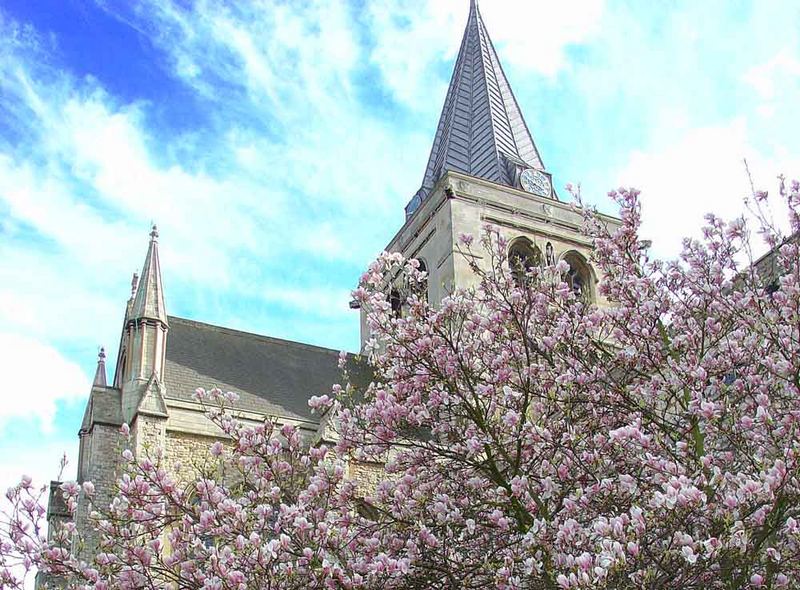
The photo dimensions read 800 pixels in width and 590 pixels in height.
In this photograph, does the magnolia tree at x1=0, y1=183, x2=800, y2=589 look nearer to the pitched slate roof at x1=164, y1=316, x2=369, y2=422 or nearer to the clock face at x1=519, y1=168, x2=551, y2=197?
the pitched slate roof at x1=164, y1=316, x2=369, y2=422

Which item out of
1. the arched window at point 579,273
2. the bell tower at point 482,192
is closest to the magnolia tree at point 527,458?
the bell tower at point 482,192

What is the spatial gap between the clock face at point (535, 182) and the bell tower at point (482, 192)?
0.03m

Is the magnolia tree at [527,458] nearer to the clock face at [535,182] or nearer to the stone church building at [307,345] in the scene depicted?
the stone church building at [307,345]

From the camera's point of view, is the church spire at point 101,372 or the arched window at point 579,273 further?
the arched window at point 579,273

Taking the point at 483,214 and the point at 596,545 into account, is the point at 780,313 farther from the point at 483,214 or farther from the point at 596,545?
the point at 483,214

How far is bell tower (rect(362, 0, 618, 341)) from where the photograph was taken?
22.5 meters

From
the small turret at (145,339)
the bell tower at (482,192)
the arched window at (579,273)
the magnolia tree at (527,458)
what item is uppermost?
the bell tower at (482,192)

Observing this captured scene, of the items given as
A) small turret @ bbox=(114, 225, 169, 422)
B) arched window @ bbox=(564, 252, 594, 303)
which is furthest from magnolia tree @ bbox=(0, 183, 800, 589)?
arched window @ bbox=(564, 252, 594, 303)

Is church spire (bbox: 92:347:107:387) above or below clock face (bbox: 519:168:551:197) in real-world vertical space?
below

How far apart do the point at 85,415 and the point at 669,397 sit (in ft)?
45.9

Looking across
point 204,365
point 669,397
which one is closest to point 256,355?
point 204,365

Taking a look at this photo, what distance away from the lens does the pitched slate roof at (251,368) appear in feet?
58.7

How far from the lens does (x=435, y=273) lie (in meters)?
22.2

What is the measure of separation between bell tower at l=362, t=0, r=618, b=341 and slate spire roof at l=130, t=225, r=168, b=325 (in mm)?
5964
